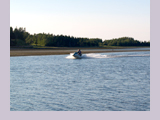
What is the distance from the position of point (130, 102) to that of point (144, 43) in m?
163

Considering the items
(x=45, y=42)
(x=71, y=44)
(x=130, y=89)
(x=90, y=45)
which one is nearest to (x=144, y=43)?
(x=90, y=45)

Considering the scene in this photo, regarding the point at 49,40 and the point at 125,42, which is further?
the point at 125,42

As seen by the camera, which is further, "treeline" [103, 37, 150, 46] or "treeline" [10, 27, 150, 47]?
"treeline" [103, 37, 150, 46]

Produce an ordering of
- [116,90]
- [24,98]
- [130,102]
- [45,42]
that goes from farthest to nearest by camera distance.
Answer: [45,42] < [116,90] < [24,98] < [130,102]

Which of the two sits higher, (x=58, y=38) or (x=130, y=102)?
(x=58, y=38)

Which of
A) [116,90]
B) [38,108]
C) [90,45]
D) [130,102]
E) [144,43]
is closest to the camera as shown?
[38,108]

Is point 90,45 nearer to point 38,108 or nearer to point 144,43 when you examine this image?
point 144,43

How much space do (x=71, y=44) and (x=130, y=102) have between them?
416 feet

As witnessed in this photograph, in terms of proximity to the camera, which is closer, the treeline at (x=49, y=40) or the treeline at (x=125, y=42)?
the treeline at (x=49, y=40)

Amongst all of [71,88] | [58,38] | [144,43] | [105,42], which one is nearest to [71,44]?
[58,38]

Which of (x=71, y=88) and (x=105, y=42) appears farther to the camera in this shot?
(x=105, y=42)

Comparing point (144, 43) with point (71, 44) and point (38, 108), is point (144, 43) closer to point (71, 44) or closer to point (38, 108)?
point (71, 44)

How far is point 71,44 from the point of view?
473 ft

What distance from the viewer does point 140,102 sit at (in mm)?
18188
